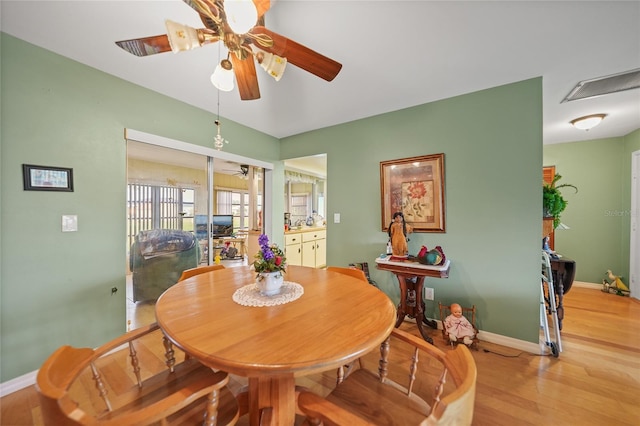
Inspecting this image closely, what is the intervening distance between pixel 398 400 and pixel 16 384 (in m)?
2.54

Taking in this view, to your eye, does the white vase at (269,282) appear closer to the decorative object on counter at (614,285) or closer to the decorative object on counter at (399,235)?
the decorative object on counter at (399,235)

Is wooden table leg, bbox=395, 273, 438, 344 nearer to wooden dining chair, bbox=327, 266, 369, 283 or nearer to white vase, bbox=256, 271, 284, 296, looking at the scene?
wooden dining chair, bbox=327, 266, 369, 283

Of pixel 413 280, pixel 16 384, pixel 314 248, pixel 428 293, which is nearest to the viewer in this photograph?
pixel 16 384

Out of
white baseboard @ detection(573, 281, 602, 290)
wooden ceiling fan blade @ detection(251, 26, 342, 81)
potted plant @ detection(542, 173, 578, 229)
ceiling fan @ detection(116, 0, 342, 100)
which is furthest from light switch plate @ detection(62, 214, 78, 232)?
white baseboard @ detection(573, 281, 602, 290)

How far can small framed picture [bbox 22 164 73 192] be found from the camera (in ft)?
5.37

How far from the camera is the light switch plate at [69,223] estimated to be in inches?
69.9

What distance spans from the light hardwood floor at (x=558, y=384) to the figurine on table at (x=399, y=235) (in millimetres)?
838

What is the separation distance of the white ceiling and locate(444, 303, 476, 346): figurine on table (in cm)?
210

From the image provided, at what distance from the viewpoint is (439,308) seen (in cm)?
241

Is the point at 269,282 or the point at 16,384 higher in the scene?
the point at 269,282

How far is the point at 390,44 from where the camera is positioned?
1.64 metres

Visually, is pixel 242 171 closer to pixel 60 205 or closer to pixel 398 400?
pixel 60 205

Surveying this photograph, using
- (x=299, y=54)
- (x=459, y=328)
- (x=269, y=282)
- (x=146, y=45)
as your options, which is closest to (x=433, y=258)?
(x=459, y=328)

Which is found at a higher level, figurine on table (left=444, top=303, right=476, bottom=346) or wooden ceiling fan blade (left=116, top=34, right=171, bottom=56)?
wooden ceiling fan blade (left=116, top=34, right=171, bottom=56)
